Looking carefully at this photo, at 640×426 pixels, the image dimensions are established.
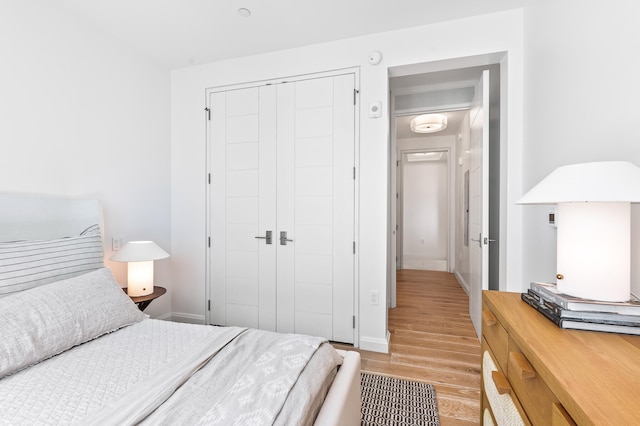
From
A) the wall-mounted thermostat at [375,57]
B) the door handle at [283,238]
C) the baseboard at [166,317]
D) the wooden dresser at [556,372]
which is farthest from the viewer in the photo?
the baseboard at [166,317]

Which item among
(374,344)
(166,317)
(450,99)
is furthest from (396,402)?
(450,99)

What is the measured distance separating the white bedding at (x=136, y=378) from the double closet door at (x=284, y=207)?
1236 millimetres

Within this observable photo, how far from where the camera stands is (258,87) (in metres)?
2.79

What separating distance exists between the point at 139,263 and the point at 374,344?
6.57 feet

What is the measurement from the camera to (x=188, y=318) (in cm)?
307

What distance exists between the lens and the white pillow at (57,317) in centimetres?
115

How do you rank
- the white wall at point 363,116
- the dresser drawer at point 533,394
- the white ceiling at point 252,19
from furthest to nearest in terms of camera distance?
the white wall at point 363,116 → the white ceiling at point 252,19 → the dresser drawer at point 533,394

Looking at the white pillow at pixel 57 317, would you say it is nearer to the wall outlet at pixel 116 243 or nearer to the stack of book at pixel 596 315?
the wall outlet at pixel 116 243

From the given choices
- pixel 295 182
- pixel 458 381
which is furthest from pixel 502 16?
pixel 458 381

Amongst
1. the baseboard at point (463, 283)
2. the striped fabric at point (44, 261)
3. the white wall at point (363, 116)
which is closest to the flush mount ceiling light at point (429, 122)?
the white wall at point (363, 116)

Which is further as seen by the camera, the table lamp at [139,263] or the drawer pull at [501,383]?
the table lamp at [139,263]

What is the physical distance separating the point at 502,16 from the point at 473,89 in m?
1.22

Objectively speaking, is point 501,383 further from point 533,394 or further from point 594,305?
point 594,305

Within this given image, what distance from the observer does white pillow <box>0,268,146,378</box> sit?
3.77 ft
